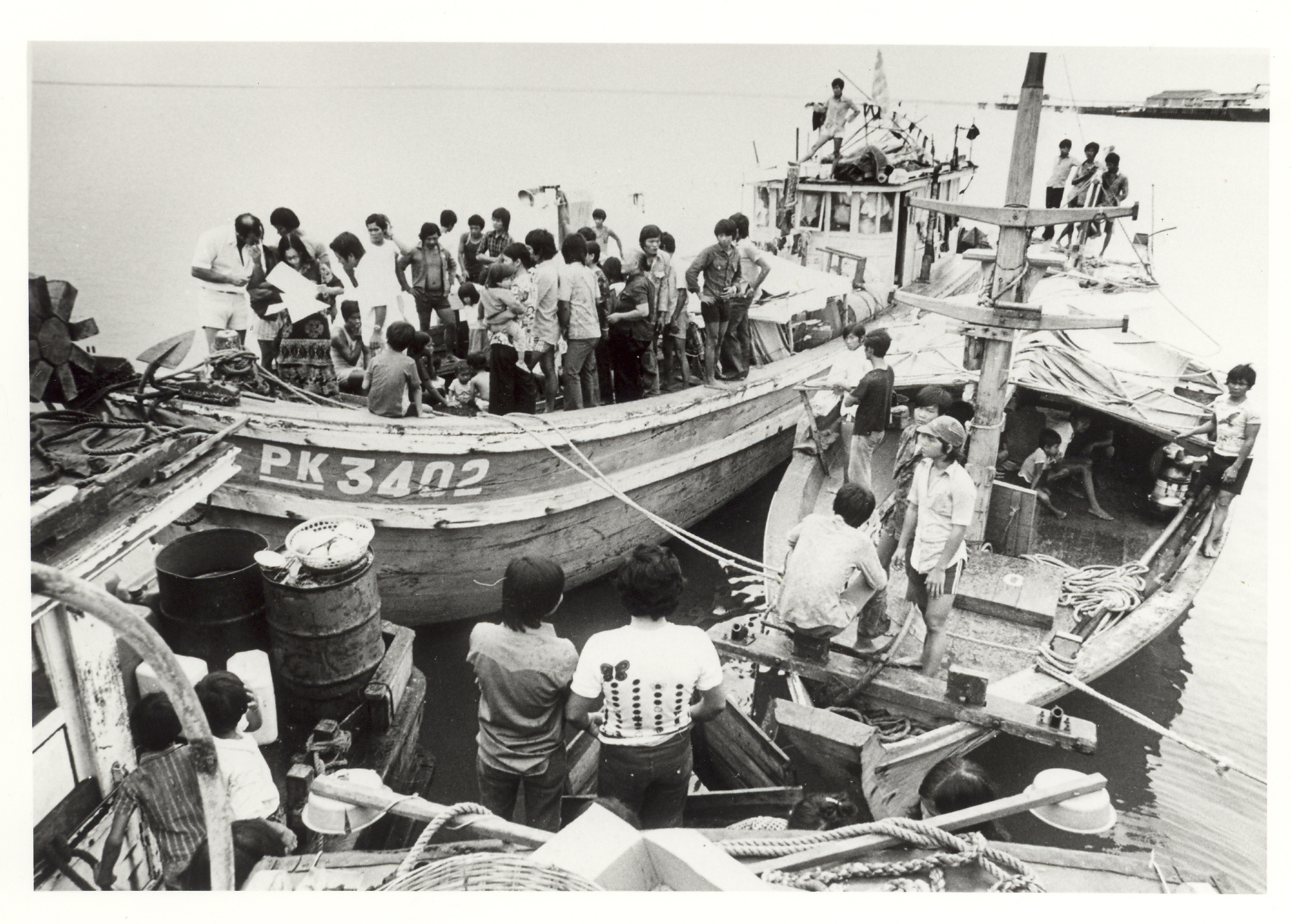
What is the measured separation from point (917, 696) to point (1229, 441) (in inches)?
142

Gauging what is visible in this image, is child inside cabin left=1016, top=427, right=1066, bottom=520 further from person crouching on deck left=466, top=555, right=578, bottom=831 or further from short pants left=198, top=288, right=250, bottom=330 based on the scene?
short pants left=198, top=288, right=250, bottom=330

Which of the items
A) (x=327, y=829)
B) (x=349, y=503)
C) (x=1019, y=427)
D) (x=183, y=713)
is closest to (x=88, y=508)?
(x=183, y=713)

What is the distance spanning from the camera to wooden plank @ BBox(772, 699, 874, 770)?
12.9ft

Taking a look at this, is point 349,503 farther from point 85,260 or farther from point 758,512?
point 758,512

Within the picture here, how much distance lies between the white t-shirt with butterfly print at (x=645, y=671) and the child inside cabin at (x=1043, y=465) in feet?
16.1

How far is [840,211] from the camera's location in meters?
10.3

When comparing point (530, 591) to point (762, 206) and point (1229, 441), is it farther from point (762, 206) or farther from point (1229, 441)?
point (762, 206)

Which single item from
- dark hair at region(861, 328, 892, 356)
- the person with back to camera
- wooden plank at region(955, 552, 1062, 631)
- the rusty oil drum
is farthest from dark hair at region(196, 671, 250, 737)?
dark hair at region(861, 328, 892, 356)

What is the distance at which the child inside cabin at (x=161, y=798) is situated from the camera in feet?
10.8

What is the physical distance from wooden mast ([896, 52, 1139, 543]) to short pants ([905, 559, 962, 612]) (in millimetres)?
1132

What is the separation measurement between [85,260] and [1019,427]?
7108 millimetres

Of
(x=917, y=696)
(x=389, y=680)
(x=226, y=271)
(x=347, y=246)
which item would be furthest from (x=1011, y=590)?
(x=226, y=271)

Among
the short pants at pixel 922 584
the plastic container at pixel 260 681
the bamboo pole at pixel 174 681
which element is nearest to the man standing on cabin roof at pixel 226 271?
the plastic container at pixel 260 681

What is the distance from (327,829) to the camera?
3477mm
